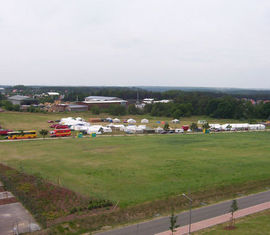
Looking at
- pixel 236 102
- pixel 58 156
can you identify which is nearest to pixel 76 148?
pixel 58 156

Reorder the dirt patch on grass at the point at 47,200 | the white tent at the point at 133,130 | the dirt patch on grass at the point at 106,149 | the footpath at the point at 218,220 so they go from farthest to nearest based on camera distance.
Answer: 1. the white tent at the point at 133,130
2. the dirt patch on grass at the point at 106,149
3. the dirt patch on grass at the point at 47,200
4. the footpath at the point at 218,220

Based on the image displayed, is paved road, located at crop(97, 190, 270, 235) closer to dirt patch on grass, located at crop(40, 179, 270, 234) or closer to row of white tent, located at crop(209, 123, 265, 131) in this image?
dirt patch on grass, located at crop(40, 179, 270, 234)

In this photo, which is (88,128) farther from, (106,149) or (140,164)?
(140,164)

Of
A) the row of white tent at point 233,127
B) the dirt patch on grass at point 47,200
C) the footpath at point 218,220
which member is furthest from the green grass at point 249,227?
the row of white tent at point 233,127

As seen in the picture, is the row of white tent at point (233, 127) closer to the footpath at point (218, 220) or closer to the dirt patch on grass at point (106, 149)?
the dirt patch on grass at point (106, 149)

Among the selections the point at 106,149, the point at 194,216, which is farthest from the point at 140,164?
the point at 194,216

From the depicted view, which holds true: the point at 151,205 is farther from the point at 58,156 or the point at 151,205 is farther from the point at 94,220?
the point at 58,156
